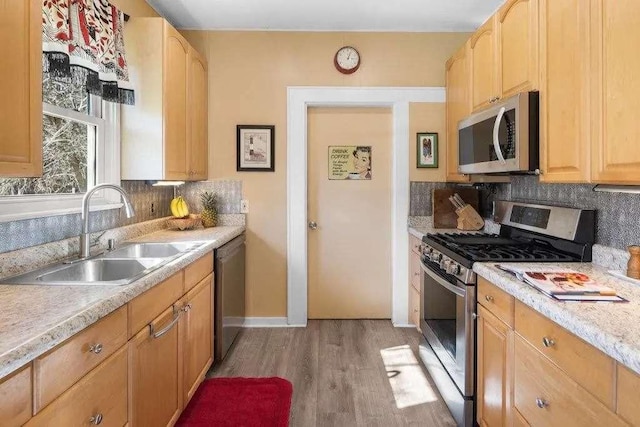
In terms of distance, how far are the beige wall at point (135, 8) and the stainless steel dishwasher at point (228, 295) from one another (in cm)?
166

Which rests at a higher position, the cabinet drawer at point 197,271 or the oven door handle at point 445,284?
the cabinet drawer at point 197,271

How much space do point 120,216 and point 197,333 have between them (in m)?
0.95

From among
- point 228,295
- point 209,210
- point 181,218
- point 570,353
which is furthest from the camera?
point 209,210

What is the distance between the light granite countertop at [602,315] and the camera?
3.12ft

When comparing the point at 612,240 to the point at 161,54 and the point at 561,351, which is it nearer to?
the point at 561,351

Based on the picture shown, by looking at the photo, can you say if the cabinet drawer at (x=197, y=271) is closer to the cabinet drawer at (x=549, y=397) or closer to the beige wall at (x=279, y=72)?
the beige wall at (x=279, y=72)

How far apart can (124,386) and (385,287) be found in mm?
2515

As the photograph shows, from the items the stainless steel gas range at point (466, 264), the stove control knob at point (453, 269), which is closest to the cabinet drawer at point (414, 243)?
the stainless steel gas range at point (466, 264)

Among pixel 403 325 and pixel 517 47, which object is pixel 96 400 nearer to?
pixel 517 47

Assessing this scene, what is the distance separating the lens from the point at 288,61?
3.37 m

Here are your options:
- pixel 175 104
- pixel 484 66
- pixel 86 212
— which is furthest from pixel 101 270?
pixel 484 66

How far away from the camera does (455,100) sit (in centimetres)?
308

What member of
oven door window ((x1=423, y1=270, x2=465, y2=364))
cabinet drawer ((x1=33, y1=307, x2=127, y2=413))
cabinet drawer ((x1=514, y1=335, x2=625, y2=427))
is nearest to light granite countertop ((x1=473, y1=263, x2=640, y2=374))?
cabinet drawer ((x1=514, y1=335, x2=625, y2=427))

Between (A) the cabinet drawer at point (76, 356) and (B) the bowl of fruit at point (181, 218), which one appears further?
(B) the bowl of fruit at point (181, 218)
